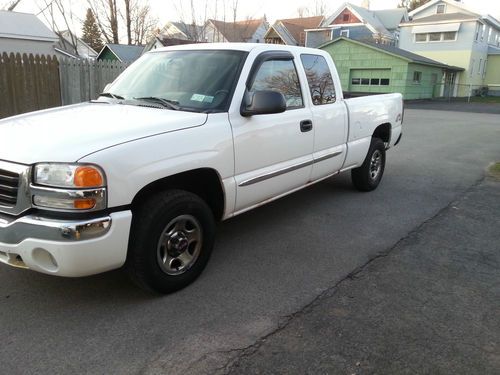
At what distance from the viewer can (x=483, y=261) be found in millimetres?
4223

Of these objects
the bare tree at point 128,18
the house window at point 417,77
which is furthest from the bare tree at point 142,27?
the house window at point 417,77

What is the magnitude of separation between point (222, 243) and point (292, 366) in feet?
6.67

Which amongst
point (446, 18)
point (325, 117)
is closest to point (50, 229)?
point (325, 117)

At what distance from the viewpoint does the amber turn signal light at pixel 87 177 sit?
110 inches

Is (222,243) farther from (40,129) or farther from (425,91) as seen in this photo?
(425,91)

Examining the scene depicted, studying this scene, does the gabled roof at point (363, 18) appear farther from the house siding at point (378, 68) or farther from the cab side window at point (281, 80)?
the cab side window at point (281, 80)

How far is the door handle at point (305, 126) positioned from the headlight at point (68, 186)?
2.35m

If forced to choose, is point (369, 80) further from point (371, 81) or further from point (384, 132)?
point (384, 132)

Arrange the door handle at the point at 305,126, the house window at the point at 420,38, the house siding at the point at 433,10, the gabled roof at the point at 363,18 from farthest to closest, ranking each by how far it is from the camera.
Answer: the gabled roof at the point at 363,18
the house siding at the point at 433,10
the house window at the point at 420,38
the door handle at the point at 305,126

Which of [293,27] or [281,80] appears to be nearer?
[281,80]

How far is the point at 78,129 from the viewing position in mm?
3238

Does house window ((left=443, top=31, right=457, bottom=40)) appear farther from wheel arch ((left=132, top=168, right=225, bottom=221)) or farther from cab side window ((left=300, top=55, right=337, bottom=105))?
wheel arch ((left=132, top=168, right=225, bottom=221))

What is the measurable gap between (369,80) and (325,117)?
3048cm

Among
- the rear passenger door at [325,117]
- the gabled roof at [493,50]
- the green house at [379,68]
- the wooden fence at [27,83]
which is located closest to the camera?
the rear passenger door at [325,117]
